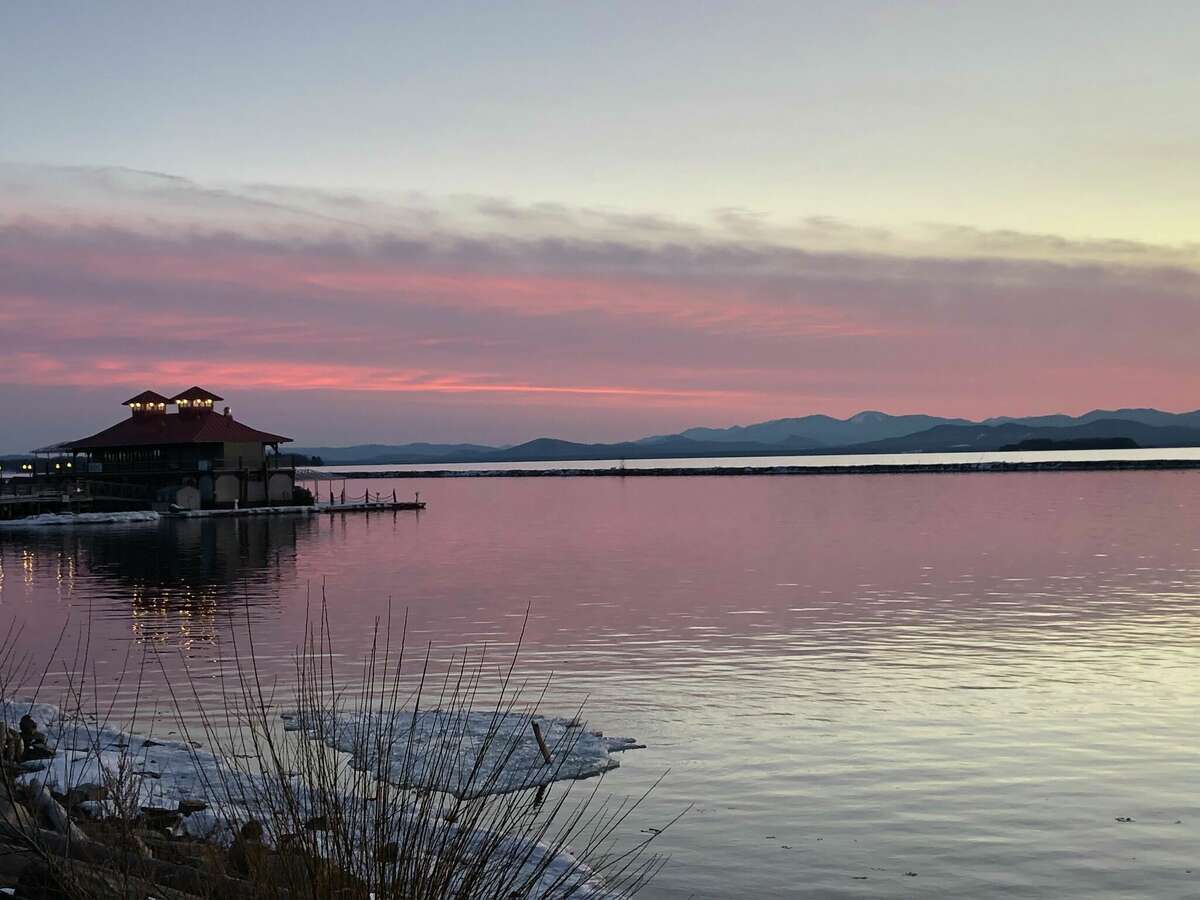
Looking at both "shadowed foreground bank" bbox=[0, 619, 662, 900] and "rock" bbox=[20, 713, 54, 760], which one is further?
"rock" bbox=[20, 713, 54, 760]

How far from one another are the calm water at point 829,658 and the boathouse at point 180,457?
85.0ft

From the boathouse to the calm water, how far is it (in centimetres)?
2591

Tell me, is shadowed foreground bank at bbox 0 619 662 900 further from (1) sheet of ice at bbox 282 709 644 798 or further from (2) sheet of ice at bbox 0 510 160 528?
(2) sheet of ice at bbox 0 510 160 528

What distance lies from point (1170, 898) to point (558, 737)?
817 centimetres

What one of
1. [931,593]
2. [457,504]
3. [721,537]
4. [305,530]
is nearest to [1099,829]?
[931,593]

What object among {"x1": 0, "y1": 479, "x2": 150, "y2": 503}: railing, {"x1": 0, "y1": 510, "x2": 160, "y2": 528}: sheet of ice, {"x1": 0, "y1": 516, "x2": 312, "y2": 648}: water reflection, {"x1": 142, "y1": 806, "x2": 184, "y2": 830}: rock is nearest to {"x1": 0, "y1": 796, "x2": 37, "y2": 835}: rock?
{"x1": 142, "y1": 806, "x2": 184, "y2": 830}: rock

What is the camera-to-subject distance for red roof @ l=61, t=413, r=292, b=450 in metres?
88.6

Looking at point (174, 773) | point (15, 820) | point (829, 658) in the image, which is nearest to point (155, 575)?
point (829, 658)

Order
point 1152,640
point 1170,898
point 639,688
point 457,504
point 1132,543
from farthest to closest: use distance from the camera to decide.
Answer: point 457,504 < point 1132,543 < point 1152,640 < point 639,688 < point 1170,898

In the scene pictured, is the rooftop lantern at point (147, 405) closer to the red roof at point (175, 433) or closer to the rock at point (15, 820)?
the red roof at point (175, 433)

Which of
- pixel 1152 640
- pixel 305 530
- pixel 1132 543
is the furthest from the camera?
pixel 305 530

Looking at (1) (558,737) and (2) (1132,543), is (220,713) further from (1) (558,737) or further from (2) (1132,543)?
(2) (1132,543)

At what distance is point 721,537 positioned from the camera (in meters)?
61.9

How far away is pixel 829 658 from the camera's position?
2405 centimetres
